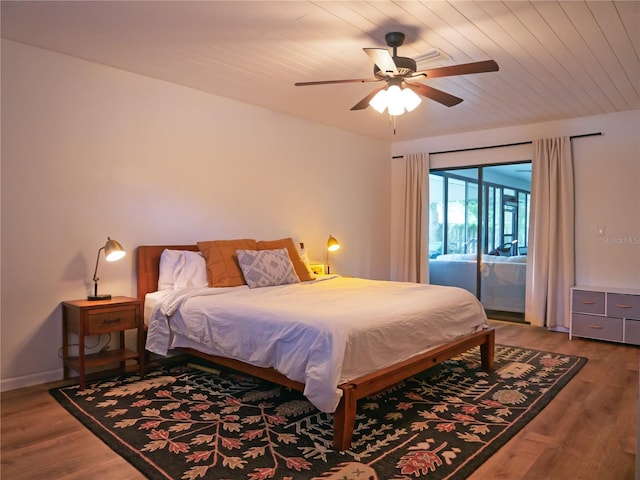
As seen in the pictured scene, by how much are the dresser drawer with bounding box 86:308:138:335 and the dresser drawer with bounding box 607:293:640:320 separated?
15.2ft

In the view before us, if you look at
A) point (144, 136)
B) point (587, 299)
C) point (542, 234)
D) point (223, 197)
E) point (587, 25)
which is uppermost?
point (587, 25)

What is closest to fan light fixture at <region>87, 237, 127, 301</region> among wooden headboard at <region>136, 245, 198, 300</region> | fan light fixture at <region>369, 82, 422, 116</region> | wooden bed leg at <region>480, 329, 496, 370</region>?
wooden headboard at <region>136, 245, 198, 300</region>

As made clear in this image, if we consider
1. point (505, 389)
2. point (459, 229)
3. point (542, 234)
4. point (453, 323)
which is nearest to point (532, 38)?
point (453, 323)

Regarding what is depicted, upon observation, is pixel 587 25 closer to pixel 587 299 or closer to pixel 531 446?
pixel 531 446

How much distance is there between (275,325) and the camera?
2.71 metres

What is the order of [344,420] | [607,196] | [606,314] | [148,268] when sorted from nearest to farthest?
[344,420], [148,268], [606,314], [607,196]

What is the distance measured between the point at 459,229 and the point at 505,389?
3.41m

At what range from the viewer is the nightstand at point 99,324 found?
3.17 meters

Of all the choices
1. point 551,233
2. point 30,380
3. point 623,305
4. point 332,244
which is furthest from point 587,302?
point 30,380

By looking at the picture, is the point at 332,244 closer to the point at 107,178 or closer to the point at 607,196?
the point at 107,178

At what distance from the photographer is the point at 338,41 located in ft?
10.1

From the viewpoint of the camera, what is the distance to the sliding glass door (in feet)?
19.0

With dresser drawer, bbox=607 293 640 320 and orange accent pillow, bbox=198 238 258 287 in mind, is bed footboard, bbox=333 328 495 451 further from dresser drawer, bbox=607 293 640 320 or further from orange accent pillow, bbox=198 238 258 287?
dresser drawer, bbox=607 293 640 320

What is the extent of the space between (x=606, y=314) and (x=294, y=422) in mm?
3758
